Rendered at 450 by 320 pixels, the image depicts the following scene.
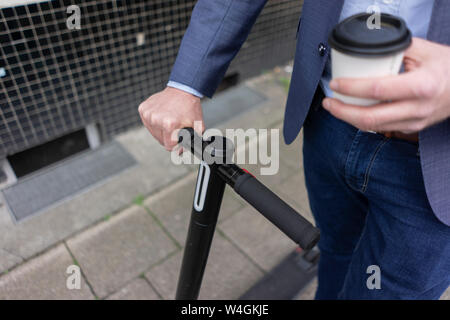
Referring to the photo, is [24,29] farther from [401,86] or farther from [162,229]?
[401,86]

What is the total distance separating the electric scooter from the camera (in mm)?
848

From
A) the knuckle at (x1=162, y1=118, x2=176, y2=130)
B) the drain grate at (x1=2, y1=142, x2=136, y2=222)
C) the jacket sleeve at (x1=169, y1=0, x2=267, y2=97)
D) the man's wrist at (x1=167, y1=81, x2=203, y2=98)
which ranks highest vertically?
the jacket sleeve at (x1=169, y1=0, x2=267, y2=97)

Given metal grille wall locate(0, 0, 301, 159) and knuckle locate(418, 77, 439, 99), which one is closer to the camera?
knuckle locate(418, 77, 439, 99)

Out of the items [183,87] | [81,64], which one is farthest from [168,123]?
[81,64]

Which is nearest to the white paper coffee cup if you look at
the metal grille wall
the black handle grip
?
the black handle grip

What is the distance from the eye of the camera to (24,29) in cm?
237

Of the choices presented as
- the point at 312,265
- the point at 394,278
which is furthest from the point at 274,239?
the point at 394,278

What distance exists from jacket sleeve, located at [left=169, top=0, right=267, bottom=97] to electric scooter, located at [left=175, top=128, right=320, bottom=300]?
9.6 inches

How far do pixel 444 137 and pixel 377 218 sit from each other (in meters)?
0.37

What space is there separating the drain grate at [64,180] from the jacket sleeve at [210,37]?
199 centimetres

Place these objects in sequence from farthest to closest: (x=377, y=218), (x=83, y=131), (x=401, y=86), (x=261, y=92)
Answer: (x=261, y=92), (x=83, y=131), (x=377, y=218), (x=401, y=86)

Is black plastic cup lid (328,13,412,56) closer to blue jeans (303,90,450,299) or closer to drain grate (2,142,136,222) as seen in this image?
blue jeans (303,90,450,299)

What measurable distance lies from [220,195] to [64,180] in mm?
2192

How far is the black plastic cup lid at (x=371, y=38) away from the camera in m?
0.60
